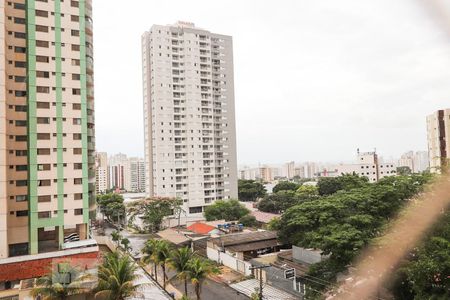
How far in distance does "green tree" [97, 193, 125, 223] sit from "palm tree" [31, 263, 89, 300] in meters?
31.0

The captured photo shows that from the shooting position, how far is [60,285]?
11367 millimetres

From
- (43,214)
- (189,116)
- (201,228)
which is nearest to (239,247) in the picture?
(201,228)

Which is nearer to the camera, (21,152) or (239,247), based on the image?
(21,152)

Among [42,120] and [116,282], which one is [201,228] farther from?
[116,282]

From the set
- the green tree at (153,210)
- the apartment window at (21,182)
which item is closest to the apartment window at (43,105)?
the apartment window at (21,182)

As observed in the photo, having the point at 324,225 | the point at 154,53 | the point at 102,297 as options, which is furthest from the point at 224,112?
the point at 102,297

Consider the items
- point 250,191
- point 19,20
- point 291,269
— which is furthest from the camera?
point 250,191

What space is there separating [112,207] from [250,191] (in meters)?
24.9

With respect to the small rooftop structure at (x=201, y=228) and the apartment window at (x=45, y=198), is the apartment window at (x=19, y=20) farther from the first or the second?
the small rooftop structure at (x=201, y=228)

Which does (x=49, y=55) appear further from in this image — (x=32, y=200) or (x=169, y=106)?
(x=169, y=106)

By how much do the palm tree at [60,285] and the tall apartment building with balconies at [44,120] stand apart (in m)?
11.2

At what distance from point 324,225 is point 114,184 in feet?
349

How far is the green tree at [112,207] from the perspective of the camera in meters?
43.6

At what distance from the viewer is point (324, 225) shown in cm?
1659
